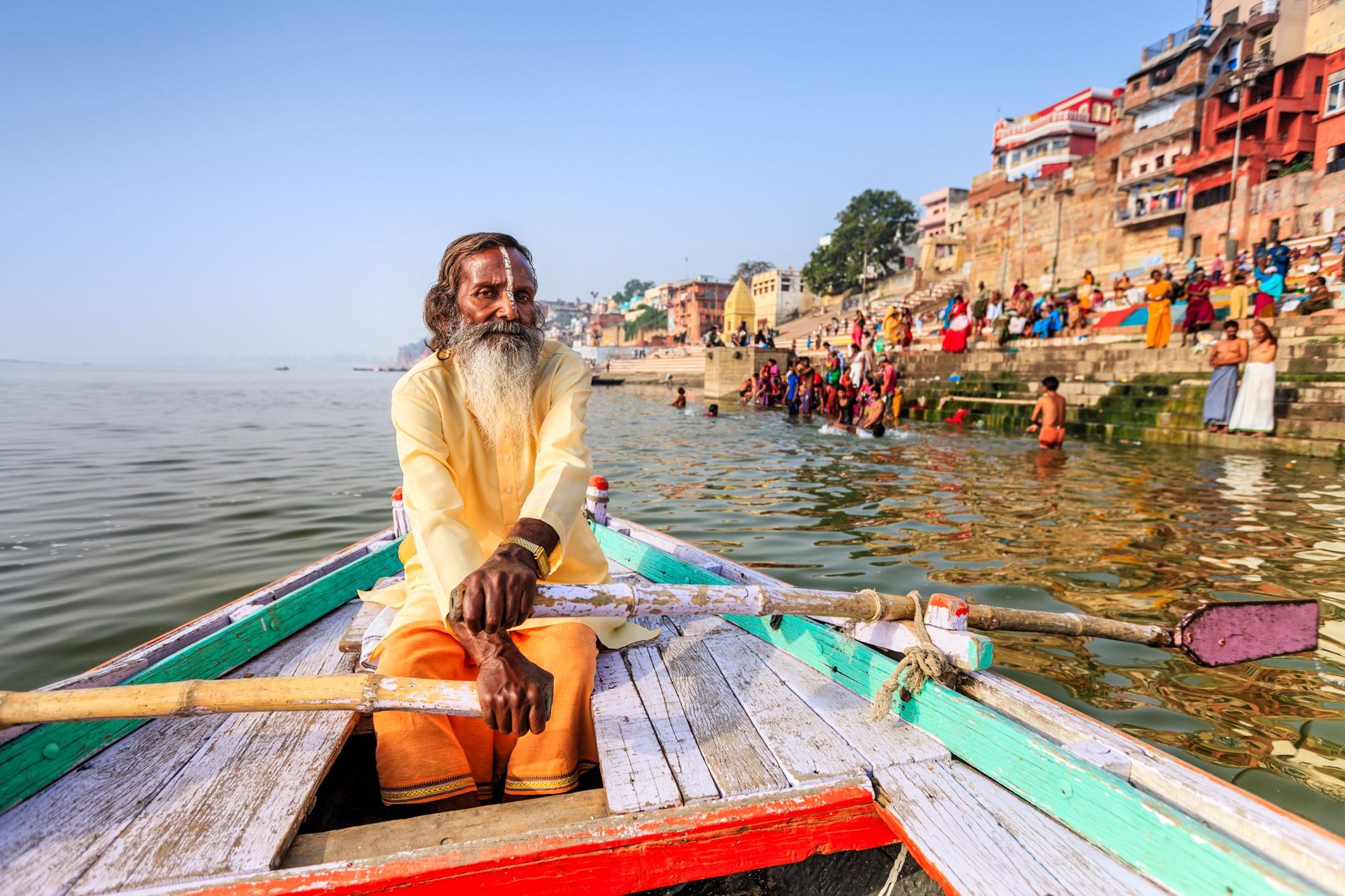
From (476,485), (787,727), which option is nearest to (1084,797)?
(787,727)

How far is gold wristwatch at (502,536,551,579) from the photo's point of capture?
194cm

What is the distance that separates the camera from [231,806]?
5.49ft

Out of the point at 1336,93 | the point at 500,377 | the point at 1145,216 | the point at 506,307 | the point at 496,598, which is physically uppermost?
the point at 1336,93

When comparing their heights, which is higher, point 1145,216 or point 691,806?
point 1145,216

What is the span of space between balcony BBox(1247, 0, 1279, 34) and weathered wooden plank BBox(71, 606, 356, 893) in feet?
138

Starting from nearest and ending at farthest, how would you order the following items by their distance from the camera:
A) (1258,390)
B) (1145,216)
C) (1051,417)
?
(1258,390) → (1051,417) → (1145,216)

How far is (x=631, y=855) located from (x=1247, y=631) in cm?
293

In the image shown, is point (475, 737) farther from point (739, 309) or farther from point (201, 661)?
point (739, 309)

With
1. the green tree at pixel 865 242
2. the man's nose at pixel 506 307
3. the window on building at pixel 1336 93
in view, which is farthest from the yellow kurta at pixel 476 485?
the green tree at pixel 865 242

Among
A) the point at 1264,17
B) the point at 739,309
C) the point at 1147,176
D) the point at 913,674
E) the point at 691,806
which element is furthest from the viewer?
the point at 739,309

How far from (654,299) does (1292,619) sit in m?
114

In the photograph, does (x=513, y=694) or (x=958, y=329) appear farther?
(x=958, y=329)

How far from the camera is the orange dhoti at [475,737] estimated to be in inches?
71.9

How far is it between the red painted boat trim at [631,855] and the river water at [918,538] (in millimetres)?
1959
